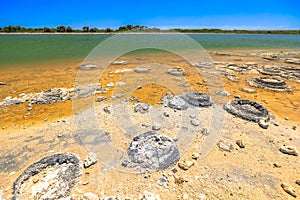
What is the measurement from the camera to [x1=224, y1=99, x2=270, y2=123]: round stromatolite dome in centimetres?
420

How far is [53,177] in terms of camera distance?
8.06ft

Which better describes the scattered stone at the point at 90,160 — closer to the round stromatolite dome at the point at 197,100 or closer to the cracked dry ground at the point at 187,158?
the cracked dry ground at the point at 187,158

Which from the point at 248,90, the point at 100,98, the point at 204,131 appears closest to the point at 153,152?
the point at 204,131

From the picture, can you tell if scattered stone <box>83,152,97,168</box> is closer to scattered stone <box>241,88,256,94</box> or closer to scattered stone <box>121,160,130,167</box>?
scattered stone <box>121,160,130,167</box>

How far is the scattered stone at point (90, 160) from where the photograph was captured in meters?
2.78

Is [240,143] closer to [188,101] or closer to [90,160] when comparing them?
[188,101]

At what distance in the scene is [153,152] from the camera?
290 centimetres

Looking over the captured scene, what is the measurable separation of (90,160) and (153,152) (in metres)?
1.10

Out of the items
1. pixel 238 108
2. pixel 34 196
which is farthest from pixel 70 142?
pixel 238 108

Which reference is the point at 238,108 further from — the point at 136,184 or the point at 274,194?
the point at 136,184

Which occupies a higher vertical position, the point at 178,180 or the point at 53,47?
the point at 53,47

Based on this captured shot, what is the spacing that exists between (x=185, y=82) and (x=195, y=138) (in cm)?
425

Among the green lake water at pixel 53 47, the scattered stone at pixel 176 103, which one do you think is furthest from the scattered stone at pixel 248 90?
the green lake water at pixel 53 47

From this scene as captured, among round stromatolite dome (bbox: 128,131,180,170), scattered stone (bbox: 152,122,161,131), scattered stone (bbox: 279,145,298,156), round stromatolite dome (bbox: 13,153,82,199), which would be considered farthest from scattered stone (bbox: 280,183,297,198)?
round stromatolite dome (bbox: 13,153,82,199)
